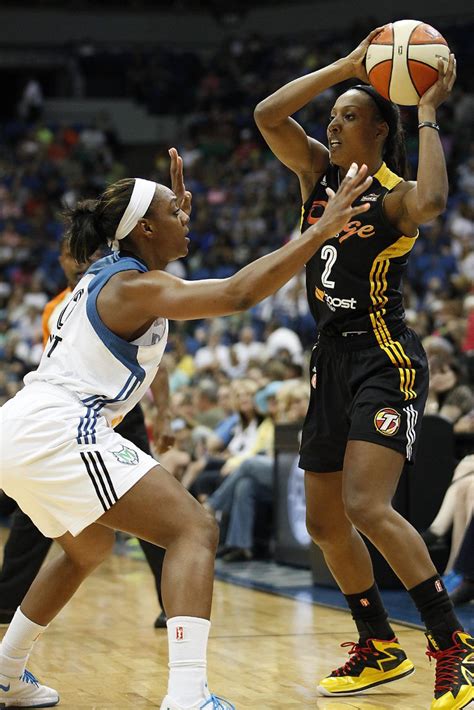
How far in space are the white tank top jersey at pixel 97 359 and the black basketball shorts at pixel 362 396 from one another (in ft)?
2.57

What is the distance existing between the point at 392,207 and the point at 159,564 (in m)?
2.40

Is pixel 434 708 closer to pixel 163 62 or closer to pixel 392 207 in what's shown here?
pixel 392 207

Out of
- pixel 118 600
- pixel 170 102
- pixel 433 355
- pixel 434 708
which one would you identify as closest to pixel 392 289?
pixel 434 708

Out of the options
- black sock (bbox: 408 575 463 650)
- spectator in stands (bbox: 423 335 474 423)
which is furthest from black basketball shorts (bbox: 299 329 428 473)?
spectator in stands (bbox: 423 335 474 423)

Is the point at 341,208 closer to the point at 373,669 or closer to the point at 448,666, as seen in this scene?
the point at 448,666

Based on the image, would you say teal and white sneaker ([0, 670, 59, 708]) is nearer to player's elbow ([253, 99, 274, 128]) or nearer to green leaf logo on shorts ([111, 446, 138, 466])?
green leaf logo on shorts ([111, 446, 138, 466])

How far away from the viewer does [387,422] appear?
4.09 m

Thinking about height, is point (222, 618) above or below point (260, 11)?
below

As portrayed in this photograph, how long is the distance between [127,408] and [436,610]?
129cm

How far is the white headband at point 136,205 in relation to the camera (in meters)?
3.89

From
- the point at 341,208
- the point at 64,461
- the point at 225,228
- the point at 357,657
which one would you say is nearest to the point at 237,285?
the point at 341,208

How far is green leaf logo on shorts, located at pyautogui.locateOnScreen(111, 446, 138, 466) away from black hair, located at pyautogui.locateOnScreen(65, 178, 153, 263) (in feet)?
2.56

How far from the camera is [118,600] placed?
7078 mm

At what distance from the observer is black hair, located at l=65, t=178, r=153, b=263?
3.94 metres
